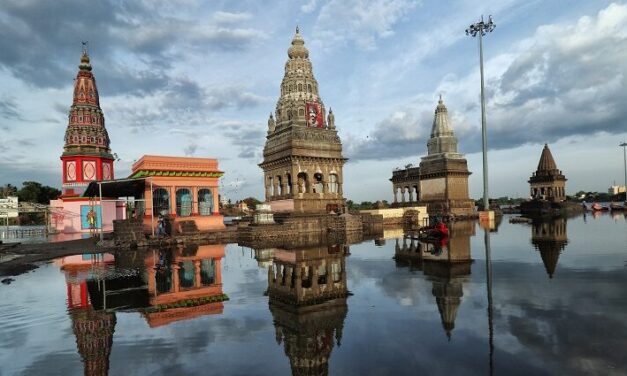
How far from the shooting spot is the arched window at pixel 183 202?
33656 millimetres

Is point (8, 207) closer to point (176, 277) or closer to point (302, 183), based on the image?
point (302, 183)

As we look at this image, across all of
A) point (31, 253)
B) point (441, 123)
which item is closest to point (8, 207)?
point (31, 253)

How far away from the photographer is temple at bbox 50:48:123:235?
1598 inches

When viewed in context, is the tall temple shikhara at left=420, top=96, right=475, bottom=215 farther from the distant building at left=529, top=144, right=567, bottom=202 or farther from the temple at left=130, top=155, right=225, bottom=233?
the temple at left=130, top=155, right=225, bottom=233

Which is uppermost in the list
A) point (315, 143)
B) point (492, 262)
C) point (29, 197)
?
point (315, 143)

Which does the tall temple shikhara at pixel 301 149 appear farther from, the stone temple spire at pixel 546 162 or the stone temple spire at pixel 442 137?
the stone temple spire at pixel 546 162

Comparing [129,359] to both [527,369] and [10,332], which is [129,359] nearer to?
[10,332]

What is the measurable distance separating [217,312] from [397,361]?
5.70 meters

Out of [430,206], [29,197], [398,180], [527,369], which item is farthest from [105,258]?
[29,197]

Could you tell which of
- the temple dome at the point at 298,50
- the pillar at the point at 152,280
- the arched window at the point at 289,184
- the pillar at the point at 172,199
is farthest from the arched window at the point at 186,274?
the temple dome at the point at 298,50

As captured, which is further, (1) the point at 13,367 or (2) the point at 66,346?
(2) the point at 66,346

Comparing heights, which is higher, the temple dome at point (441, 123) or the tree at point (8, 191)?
the temple dome at point (441, 123)

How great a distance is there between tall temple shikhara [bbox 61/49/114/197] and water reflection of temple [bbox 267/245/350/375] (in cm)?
3455

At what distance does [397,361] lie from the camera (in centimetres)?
664
